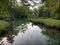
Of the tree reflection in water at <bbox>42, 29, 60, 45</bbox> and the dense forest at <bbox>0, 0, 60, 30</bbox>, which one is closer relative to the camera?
the dense forest at <bbox>0, 0, 60, 30</bbox>

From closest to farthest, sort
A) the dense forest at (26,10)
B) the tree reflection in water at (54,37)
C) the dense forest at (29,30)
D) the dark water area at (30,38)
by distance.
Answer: the dense forest at (26,10) → the dense forest at (29,30) → the tree reflection in water at (54,37) → the dark water area at (30,38)

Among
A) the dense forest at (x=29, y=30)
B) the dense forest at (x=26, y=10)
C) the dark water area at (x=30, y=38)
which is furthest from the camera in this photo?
the dark water area at (x=30, y=38)

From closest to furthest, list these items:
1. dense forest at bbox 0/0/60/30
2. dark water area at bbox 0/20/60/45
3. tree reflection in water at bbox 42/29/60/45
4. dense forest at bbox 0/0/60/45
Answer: dense forest at bbox 0/0/60/30 → dense forest at bbox 0/0/60/45 → tree reflection in water at bbox 42/29/60/45 → dark water area at bbox 0/20/60/45

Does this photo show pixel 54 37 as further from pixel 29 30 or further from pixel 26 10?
pixel 26 10

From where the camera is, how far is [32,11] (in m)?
74.6

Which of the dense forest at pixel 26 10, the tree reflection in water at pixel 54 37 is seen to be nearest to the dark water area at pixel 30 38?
the tree reflection in water at pixel 54 37

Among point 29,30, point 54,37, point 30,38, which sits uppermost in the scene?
point 30,38

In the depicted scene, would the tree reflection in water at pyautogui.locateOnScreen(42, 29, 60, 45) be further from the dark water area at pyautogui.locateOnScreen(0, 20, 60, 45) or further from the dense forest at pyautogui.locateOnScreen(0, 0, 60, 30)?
the dense forest at pyautogui.locateOnScreen(0, 0, 60, 30)

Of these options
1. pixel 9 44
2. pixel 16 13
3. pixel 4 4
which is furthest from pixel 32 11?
pixel 4 4

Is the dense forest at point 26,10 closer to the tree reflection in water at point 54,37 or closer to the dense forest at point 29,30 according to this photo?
the dense forest at point 29,30

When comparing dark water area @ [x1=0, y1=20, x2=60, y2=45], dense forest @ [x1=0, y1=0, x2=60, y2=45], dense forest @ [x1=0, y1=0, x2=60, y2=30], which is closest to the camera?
dense forest @ [x1=0, y1=0, x2=60, y2=30]

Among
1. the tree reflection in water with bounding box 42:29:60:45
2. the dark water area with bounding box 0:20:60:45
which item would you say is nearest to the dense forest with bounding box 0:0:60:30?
the dark water area with bounding box 0:20:60:45

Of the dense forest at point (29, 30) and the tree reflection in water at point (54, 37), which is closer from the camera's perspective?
the dense forest at point (29, 30)

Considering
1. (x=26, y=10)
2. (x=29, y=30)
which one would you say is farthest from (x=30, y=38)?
(x=26, y=10)
